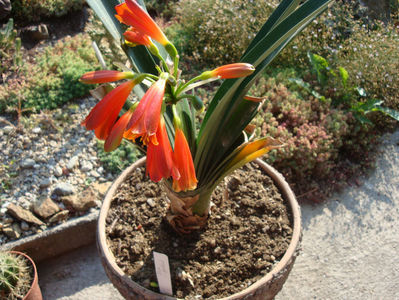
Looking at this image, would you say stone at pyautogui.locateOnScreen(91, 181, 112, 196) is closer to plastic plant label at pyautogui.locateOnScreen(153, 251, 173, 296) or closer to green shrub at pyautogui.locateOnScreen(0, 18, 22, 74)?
plastic plant label at pyautogui.locateOnScreen(153, 251, 173, 296)

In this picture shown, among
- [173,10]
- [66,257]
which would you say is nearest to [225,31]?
[173,10]

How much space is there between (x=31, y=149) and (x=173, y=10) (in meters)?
2.45

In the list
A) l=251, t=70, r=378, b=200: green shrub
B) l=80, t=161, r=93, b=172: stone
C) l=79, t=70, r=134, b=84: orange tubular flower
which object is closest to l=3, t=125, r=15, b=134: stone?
l=80, t=161, r=93, b=172: stone

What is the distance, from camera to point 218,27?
3.61 meters

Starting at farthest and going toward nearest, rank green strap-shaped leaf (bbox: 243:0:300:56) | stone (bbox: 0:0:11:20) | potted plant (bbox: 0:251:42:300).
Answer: stone (bbox: 0:0:11:20) → potted plant (bbox: 0:251:42:300) → green strap-shaped leaf (bbox: 243:0:300:56)

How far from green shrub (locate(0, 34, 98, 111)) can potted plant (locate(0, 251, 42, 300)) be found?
53.3 inches

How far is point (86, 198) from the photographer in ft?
8.09

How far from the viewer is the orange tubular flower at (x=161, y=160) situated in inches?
38.3

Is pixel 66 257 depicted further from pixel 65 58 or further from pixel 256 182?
pixel 65 58

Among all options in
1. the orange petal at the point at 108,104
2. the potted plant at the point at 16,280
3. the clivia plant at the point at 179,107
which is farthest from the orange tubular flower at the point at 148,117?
the potted plant at the point at 16,280

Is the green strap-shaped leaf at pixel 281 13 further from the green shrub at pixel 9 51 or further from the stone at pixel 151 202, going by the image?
the green shrub at pixel 9 51

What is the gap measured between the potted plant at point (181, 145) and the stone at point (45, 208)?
0.86 metres

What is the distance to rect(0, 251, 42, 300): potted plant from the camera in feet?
6.50

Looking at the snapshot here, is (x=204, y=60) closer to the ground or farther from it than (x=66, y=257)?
farther from it
